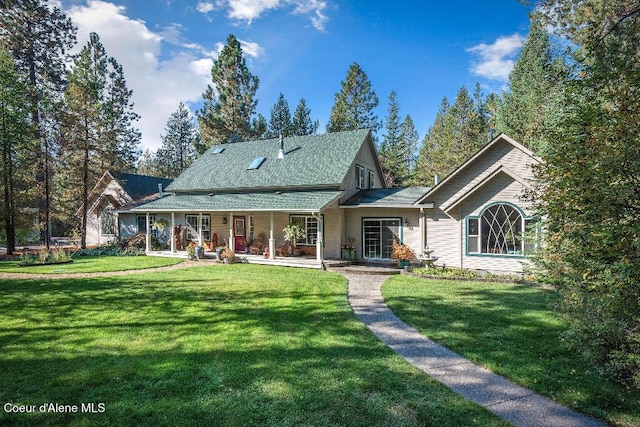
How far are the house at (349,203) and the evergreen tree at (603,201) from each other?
5.25 metres

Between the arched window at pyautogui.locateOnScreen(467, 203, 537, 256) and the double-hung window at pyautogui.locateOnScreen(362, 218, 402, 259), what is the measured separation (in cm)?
333

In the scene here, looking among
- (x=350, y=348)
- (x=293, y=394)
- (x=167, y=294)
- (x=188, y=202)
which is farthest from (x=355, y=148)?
(x=293, y=394)

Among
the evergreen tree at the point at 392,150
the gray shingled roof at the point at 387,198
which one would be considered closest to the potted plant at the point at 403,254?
the gray shingled roof at the point at 387,198

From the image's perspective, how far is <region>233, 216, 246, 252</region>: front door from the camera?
1917 cm

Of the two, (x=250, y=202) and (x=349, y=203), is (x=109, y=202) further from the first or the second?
(x=349, y=203)

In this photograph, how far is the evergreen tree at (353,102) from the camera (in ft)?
119

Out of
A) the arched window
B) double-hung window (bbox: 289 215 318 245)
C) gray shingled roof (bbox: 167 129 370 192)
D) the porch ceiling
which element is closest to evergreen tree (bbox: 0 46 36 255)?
the porch ceiling

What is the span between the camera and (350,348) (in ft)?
19.2

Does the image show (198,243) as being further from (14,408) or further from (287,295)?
(14,408)

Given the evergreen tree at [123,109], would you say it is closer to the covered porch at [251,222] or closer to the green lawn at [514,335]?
the covered porch at [251,222]

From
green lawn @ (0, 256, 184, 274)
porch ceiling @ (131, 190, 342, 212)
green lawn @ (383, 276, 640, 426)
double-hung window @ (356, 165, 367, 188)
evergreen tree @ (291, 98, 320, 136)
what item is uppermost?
evergreen tree @ (291, 98, 320, 136)

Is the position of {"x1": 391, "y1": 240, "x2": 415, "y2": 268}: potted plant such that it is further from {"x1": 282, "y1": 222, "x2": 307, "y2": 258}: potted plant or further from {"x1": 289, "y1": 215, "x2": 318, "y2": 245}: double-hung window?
{"x1": 282, "y1": 222, "x2": 307, "y2": 258}: potted plant

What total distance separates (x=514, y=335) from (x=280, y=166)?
50.9 ft

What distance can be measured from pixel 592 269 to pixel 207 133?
3514 centimetres
